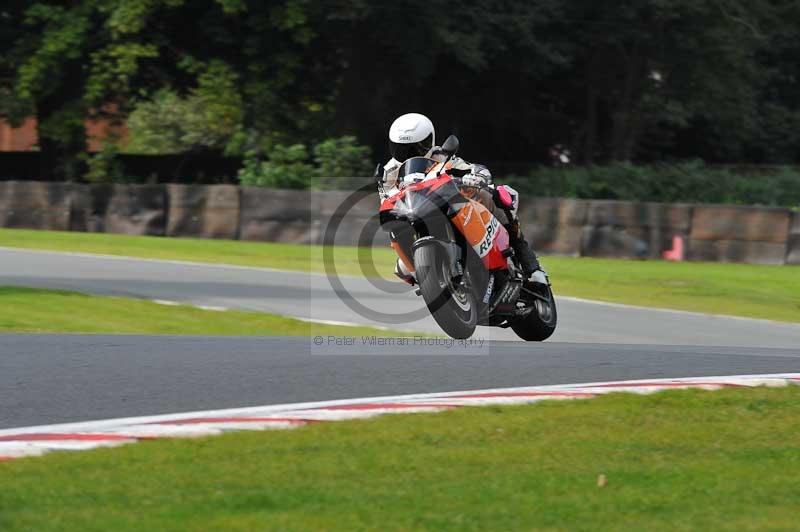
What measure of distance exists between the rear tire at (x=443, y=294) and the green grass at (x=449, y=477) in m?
1.94

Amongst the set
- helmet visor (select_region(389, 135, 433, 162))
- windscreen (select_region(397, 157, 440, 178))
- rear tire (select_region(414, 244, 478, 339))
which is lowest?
rear tire (select_region(414, 244, 478, 339))

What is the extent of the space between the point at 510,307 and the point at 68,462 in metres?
4.67

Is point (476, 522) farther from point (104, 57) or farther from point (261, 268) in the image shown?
point (104, 57)

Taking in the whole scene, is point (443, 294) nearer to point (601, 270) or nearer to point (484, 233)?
point (484, 233)

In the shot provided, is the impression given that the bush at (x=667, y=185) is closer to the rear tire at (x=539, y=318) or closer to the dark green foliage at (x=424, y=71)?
the dark green foliage at (x=424, y=71)

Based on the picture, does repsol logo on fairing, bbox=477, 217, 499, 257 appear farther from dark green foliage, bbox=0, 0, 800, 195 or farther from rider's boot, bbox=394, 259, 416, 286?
dark green foliage, bbox=0, 0, 800, 195

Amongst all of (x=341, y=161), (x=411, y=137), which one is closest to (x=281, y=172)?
(x=341, y=161)

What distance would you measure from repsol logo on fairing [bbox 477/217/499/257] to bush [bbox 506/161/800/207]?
49.2ft

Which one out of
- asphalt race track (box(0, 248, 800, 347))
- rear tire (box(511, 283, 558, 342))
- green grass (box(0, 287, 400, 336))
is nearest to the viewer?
rear tire (box(511, 283, 558, 342))

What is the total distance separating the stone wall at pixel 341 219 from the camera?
773 inches

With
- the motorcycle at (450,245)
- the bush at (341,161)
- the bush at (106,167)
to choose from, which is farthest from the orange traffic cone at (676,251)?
the bush at (106,167)

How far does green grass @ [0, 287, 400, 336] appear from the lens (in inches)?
498

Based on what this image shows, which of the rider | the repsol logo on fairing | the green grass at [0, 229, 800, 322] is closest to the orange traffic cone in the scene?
the green grass at [0, 229, 800, 322]

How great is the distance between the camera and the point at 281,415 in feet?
20.9
